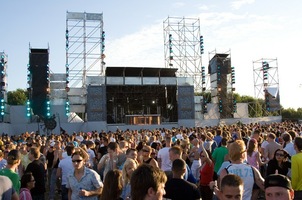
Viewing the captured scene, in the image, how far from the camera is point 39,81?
3014 centimetres

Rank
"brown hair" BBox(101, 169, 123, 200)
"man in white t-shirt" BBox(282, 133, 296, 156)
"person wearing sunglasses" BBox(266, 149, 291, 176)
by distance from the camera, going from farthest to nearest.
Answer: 1. "man in white t-shirt" BBox(282, 133, 296, 156)
2. "person wearing sunglasses" BBox(266, 149, 291, 176)
3. "brown hair" BBox(101, 169, 123, 200)

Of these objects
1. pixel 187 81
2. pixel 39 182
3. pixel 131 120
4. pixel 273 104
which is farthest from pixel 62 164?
pixel 273 104

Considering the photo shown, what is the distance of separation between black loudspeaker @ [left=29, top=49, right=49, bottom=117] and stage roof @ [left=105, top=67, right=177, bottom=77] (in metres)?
7.07

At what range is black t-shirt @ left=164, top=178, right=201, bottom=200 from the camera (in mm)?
4469

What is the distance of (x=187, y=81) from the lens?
37.7 meters

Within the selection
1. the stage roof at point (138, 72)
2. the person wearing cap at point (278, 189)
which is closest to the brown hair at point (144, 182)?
the person wearing cap at point (278, 189)

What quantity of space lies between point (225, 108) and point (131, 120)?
36.5 feet

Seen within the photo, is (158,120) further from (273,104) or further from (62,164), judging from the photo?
(62,164)

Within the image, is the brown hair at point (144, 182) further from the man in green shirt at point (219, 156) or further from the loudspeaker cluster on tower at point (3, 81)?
the loudspeaker cluster on tower at point (3, 81)

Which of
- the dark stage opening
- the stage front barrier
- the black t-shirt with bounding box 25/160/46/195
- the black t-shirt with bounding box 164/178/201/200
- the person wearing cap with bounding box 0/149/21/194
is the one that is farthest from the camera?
the dark stage opening

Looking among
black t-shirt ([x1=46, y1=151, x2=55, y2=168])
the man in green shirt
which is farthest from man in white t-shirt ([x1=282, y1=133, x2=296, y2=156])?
black t-shirt ([x1=46, y1=151, x2=55, y2=168])

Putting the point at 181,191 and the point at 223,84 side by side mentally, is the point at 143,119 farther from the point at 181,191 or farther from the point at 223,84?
the point at 181,191

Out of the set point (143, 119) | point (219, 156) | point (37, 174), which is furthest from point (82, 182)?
point (143, 119)

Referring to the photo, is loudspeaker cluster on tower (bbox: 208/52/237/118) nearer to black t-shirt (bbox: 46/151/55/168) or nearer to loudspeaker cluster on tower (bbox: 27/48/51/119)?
loudspeaker cluster on tower (bbox: 27/48/51/119)
